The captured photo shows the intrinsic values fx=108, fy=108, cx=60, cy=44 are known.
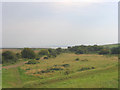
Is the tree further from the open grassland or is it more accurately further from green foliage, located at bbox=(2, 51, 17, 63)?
the open grassland

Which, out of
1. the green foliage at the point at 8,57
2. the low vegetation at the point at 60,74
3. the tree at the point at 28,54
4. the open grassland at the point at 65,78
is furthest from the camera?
the tree at the point at 28,54

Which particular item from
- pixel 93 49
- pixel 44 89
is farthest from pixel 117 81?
pixel 93 49

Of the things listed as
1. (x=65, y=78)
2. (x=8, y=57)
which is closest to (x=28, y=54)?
(x=8, y=57)

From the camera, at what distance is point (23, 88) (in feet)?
38.6

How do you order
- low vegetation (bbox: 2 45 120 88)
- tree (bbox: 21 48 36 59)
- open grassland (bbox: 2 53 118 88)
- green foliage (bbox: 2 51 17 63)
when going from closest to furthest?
open grassland (bbox: 2 53 118 88), low vegetation (bbox: 2 45 120 88), green foliage (bbox: 2 51 17 63), tree (bbox: 21 48 36 59)

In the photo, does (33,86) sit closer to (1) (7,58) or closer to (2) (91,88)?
(2) (91,88)

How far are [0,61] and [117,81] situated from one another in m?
30.7

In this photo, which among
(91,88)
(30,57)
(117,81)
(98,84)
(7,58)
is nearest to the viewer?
(91,88)

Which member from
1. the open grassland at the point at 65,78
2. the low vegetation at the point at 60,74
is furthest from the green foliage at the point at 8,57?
the open grassland at the point at 65,78

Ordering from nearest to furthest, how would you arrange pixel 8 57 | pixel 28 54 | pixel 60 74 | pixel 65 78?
pixel 65 78, pixel 60 74, pixel 8 57, pixel 28 54

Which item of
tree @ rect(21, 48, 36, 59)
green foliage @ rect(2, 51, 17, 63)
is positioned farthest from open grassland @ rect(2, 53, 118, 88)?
tree @ rect(21, 48, 36, 59)

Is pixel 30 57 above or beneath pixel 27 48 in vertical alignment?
beneath

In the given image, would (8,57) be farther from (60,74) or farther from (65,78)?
(65,78)

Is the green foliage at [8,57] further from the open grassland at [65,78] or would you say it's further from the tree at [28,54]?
the open grassland at [65,78]
